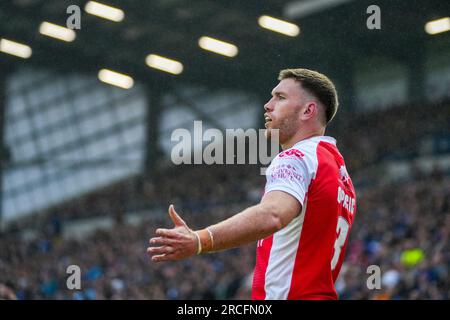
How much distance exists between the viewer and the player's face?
3990 mm

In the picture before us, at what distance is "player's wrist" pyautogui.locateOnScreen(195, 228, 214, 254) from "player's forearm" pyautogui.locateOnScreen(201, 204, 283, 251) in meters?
0.01

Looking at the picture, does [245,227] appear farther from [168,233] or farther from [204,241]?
[168,233]

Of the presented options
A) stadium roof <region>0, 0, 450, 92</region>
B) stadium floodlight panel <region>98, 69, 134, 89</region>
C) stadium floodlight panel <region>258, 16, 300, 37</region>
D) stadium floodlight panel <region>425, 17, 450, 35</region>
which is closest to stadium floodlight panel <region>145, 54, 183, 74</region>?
stadium roof <region>0, 0, 450, 92</region>

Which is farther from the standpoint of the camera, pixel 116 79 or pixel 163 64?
pixel 116 79

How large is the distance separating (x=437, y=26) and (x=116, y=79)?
15294mm

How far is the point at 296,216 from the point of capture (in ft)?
11.4

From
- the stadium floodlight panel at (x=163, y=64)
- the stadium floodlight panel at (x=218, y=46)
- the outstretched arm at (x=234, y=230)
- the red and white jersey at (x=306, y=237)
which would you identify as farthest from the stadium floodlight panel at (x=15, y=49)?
the outstretched arm at (x=234, y=230)

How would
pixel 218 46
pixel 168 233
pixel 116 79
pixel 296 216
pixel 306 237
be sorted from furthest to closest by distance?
pixel 116 79, pixel 218 46, pixel 306 237, pixel 296 216, pixel 168 233

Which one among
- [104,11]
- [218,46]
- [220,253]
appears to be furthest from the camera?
[218,46]

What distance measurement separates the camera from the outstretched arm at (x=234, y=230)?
314 centimetres

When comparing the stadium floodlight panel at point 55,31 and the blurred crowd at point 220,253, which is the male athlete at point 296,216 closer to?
the blurred crowd at point 220,253

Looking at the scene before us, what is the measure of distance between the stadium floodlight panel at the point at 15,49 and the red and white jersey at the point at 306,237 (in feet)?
77.5

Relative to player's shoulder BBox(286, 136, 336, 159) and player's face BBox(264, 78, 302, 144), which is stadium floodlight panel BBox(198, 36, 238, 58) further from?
player's shoulder BBox(286, 136, 336, 159)

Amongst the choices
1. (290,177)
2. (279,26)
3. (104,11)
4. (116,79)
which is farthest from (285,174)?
(116,79)
